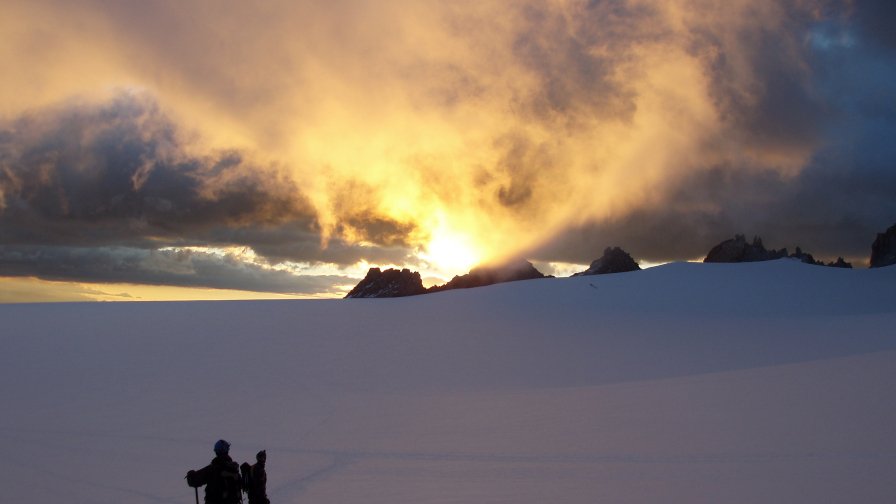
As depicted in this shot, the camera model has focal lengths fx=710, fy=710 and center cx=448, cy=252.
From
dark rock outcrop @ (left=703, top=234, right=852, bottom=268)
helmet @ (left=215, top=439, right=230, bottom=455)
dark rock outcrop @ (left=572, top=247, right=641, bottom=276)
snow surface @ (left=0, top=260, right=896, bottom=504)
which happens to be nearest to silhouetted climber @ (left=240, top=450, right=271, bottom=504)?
helmet @ (left=215, top=439, right=230, bottom=455)

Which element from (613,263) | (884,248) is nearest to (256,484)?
(613,263)

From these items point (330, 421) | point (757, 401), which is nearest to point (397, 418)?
point (330, 421)

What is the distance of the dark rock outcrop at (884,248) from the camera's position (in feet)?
178

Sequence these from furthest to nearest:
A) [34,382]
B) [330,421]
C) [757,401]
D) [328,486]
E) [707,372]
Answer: [34,382] → [707,372] → [330,421] → [757,401] → [328,486]

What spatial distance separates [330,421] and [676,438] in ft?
21.5

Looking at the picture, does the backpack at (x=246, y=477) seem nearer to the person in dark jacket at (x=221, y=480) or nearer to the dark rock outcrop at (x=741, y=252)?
the person in dark jacket at (x=221, y=480)

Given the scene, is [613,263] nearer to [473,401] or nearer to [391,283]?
[391,283]

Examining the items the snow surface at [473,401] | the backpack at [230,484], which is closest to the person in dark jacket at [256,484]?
the backpack at [230,484]

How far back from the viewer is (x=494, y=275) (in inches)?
2144

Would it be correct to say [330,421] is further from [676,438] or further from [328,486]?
[676,438]

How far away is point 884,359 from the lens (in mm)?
15453

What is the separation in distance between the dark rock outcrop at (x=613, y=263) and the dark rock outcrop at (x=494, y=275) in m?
7.48

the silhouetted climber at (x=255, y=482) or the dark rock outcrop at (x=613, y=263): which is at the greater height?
the dark rock outcrop at (x=613, y=263)

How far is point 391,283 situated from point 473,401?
1388 inches
